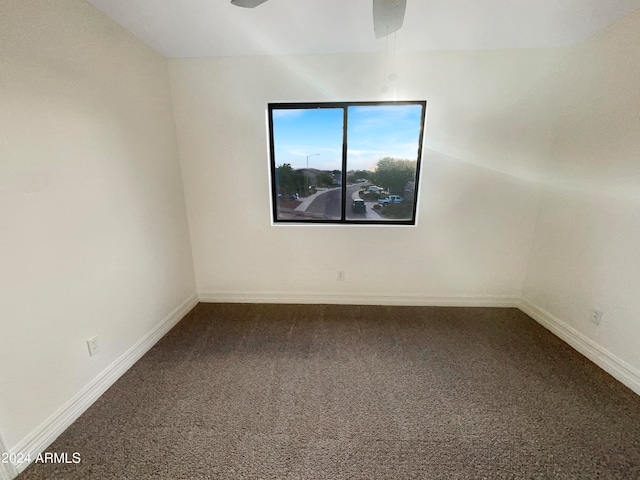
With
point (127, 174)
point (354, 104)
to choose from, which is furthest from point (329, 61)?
point (127, 174)

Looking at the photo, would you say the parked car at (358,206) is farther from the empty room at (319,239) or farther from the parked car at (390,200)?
the parked car at (390,200)

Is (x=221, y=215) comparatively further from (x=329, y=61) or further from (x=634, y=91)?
(x=634, y=91)

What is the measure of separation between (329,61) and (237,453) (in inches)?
115

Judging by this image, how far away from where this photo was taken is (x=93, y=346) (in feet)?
5.45

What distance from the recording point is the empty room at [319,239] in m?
1.32

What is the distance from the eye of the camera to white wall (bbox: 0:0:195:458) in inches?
48.7

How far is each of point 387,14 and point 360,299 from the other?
92.9 inches

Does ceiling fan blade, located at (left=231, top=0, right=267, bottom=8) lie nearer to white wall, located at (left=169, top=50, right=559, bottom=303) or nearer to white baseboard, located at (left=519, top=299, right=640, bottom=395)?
white wall, located at (left=169, top=50, right=559, bottom=303)

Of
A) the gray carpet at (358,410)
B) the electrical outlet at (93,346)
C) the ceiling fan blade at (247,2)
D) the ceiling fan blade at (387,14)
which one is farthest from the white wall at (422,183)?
the electrical outlet at (93,346)

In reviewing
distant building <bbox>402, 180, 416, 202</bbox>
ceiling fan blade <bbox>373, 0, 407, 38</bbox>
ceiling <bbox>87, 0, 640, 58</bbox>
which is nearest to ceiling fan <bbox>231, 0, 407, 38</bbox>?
ceiling fan blade <bbox>373, 0, 407, 38</bbox>

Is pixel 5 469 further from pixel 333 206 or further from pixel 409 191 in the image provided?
pixel 409 191

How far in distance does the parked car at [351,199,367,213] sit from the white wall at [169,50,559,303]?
209 millimetres

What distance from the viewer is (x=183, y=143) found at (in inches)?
99.2

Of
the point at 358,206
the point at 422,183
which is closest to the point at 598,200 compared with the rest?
the point at 422,183
